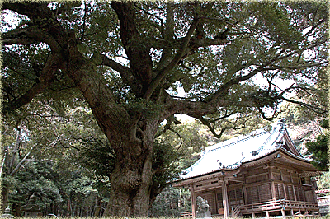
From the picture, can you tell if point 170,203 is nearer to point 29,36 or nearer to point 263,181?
point 263,181

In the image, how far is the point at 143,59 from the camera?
764 cm

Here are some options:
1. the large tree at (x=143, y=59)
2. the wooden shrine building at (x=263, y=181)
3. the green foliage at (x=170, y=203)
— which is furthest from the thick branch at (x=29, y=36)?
the green foliage at (x=170, y=203)

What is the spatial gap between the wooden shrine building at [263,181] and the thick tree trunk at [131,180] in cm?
442

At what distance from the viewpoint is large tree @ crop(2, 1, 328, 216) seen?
5977 millimetres

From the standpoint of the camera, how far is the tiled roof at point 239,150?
11.9m

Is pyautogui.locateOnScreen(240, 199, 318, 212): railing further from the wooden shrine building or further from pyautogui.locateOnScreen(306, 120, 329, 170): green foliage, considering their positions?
pyautogui.locateOnScreen(306, 120, 329, 170): green foliage

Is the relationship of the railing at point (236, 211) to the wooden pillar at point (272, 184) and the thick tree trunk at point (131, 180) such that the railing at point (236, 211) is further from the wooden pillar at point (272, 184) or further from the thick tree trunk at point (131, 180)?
the thick tree trunk at point (131, 180)

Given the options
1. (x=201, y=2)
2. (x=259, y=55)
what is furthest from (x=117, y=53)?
(x=259, y=55)

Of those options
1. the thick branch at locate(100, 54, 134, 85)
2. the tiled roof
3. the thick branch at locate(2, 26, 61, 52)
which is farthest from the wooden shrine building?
the thick branch at locate(2, 26, 61, 52)

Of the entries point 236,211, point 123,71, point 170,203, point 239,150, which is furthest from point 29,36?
point 170,203

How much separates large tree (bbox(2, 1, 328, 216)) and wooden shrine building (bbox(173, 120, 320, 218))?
3.72m

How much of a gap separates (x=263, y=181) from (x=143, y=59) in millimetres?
8675

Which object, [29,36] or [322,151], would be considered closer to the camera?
[322,151]

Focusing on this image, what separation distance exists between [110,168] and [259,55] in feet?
19.1
